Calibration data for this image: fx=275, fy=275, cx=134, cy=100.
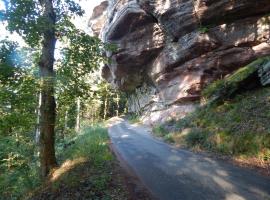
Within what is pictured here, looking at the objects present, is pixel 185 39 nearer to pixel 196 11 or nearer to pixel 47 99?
pixel 196 11

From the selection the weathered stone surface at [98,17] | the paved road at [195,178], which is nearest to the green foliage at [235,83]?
the paved road at [195,178]

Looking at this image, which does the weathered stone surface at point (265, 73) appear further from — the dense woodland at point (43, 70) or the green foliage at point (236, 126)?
the dense woodland at point (43, 70)

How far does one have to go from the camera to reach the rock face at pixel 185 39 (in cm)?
2217

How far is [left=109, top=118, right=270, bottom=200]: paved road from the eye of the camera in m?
8.24

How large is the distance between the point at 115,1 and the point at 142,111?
16.1 metres

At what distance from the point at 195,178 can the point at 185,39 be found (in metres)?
17.5

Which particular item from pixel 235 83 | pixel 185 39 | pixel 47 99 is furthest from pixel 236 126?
pixel 185 39

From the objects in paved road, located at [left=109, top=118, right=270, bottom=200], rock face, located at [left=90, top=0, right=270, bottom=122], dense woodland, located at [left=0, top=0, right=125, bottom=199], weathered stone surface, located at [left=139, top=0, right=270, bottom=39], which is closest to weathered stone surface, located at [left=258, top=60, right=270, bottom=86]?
rock face, located at [left=90, top=0, right=270, bottom=122]

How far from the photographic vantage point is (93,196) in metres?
8.48

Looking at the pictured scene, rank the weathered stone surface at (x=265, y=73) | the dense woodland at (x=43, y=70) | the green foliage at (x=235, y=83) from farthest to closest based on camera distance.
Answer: the green foliage at (x=235, y=83), the weathered stone surface at (x=265, y=73), the dense woodland at (x=43, y=70)

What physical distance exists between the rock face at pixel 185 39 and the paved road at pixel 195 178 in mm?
10364

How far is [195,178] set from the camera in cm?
991

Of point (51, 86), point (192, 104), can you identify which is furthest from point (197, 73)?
point (51, 86)

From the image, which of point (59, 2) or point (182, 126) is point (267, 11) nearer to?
point (182, 126)
